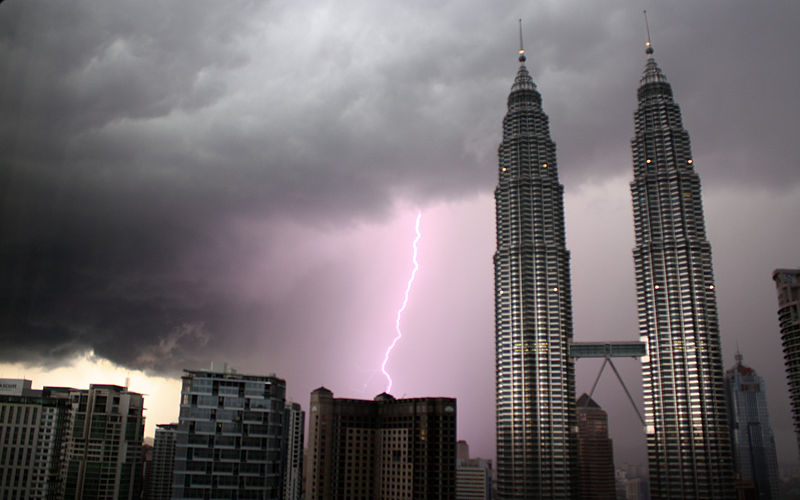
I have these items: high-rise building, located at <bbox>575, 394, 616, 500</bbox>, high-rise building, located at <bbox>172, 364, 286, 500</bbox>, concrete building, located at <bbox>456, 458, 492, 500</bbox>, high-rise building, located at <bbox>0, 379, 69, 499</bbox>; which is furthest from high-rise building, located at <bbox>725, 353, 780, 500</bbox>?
high-rise building, located at <bbox>0, 379, 69, 499</bbox>

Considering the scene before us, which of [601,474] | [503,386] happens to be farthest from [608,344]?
[601,474]

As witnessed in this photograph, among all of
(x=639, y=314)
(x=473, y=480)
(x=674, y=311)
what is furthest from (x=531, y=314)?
(x=473, y=480)

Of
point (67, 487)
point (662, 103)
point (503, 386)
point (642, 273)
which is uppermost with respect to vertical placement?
point (662, 103)

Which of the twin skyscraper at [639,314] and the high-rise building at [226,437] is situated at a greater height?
the twin skyscraper at [639,314]

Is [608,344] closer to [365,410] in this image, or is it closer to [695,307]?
[695,307]

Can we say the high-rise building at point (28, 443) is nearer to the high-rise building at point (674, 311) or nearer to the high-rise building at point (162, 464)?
the high-rise building at point (162, 464)

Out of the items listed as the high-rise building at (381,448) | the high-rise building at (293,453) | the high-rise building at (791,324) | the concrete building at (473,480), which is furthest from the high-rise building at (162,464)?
the high-rise building at (791,324)

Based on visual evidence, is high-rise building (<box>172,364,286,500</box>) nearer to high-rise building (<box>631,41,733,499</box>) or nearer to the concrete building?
high-rise building (<box>631,41,733,499</box>)
